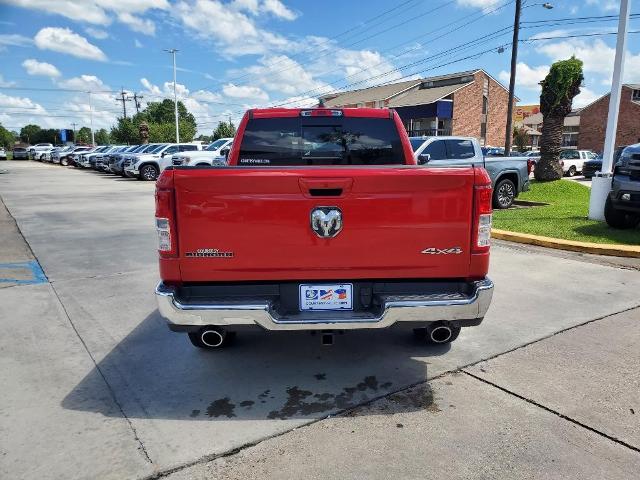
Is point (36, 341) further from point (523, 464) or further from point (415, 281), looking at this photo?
point (523, 464)

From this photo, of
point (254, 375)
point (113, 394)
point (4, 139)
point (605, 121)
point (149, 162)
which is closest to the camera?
point (113, 394)

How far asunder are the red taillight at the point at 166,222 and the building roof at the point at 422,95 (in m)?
Result: 44.9

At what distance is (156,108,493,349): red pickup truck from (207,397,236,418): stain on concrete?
1.71ft

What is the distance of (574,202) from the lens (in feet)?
43.8

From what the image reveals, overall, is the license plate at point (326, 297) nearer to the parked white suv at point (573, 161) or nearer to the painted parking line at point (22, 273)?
the painted parking line at point (22, 273)

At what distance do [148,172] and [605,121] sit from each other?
4796cm

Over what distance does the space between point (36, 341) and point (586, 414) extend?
14.7ft

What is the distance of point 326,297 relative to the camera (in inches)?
124

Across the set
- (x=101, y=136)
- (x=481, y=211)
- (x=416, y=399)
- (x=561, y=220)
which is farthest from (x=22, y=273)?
(x=101, y=136)

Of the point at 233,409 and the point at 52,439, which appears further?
the point at 233,409

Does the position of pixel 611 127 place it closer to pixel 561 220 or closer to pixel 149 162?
pixel 561 220

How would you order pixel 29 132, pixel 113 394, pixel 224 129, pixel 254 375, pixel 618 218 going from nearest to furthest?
1. pixel 113 394
2. pixel 254 375
3. pixel 618 218
4. pixel 224 129
5. pixel 29 132

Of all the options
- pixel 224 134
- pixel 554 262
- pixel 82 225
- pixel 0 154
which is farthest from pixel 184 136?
pixel 554 262

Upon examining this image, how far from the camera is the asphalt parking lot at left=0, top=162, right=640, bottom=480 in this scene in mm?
2660
